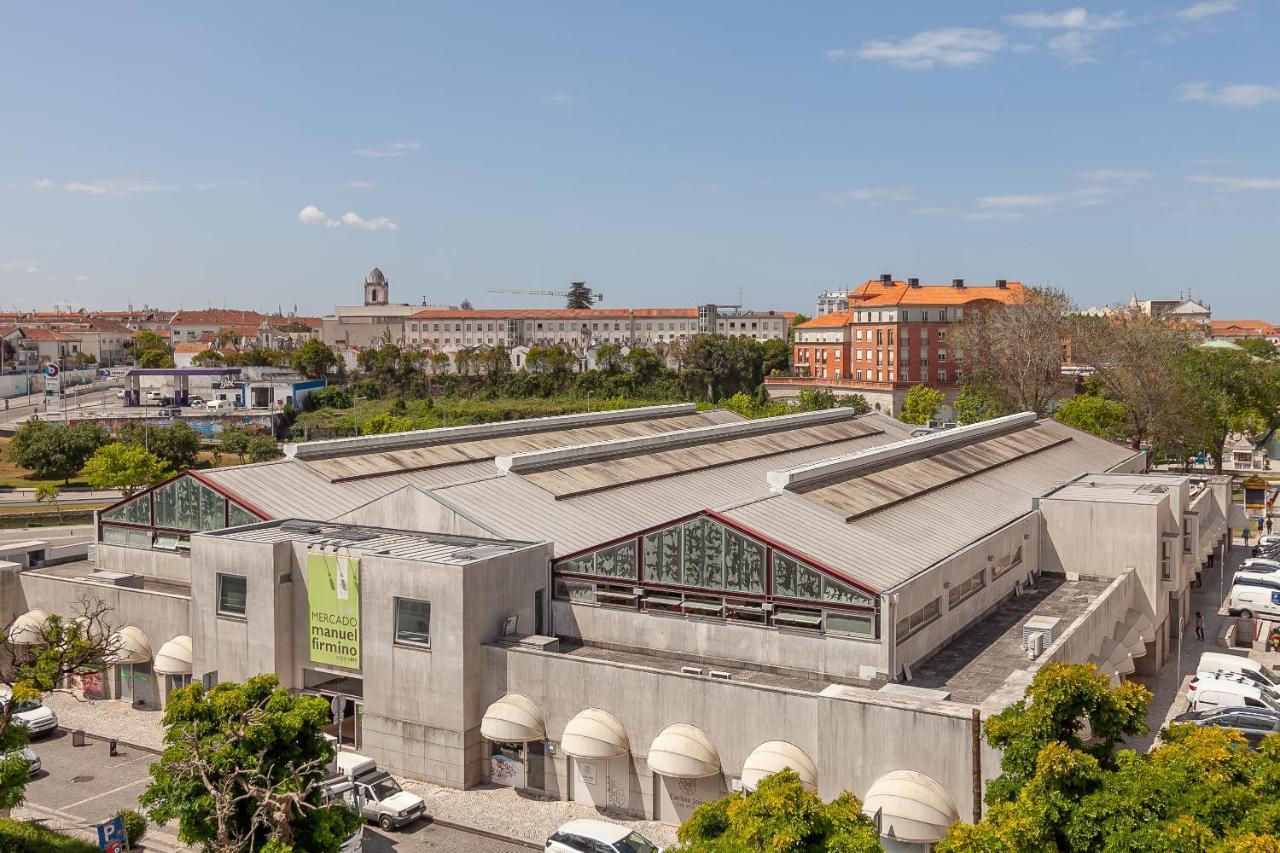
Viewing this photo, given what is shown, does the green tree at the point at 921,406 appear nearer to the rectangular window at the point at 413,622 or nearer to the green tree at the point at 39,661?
the rectangular window at the point at 413,622

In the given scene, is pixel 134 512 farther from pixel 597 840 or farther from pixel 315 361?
pixel 315 361

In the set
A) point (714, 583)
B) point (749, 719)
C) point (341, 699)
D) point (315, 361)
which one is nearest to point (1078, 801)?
point (749, 719)

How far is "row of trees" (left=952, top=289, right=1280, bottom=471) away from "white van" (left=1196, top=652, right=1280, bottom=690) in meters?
39.2

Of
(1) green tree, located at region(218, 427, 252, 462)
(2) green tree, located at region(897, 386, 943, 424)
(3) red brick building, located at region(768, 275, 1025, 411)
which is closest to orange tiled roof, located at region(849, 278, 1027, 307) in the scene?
(3) red brick building, located at region(768, 275, 1025, 411)

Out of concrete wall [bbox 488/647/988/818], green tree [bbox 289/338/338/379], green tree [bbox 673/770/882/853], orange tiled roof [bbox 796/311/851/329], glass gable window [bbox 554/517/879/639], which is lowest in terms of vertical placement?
concrete wall [bbox 488/647/988/818]

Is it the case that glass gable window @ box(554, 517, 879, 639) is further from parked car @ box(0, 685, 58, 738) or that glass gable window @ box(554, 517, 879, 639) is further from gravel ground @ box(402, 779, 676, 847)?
parked car @ box(0, 685, 58, 738)

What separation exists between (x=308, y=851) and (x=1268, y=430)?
3998 inches

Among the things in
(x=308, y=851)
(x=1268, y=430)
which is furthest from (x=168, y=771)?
(x=1268, y=430)

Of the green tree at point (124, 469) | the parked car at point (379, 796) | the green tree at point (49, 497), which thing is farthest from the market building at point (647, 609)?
the green tree at point (49, 497)

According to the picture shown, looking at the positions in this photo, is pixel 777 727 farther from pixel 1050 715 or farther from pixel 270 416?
pixel 270 416

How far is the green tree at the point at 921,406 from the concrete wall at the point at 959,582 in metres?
51.9

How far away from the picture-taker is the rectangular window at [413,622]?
83.1 feet

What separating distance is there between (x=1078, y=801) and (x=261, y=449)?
75.9 metres

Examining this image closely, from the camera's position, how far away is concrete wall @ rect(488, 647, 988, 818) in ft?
65.1
